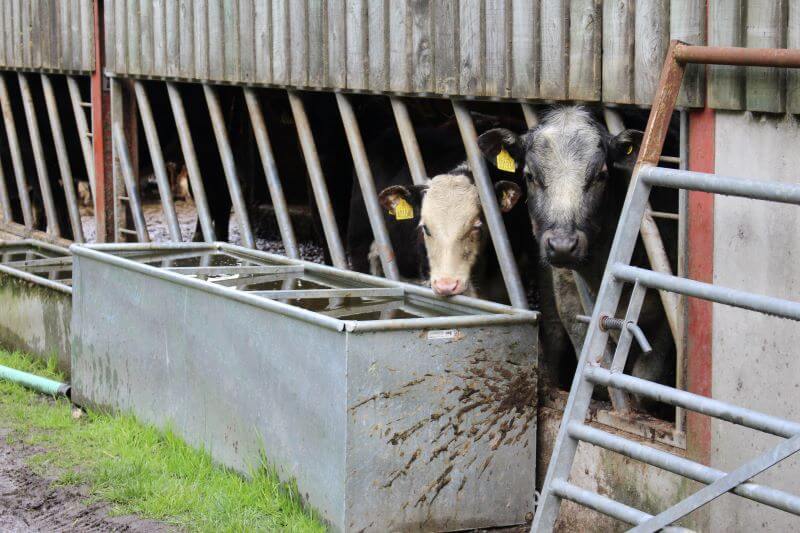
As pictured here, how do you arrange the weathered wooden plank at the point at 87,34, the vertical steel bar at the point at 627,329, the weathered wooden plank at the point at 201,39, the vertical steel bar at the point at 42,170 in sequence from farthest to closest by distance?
the vertical steel bar at the point at 42,170 < the weathered wooden plank at the point at 87,34 < the weathered wooden plank at the point at 201,39 < the vertical steel bar at the point at 627,329

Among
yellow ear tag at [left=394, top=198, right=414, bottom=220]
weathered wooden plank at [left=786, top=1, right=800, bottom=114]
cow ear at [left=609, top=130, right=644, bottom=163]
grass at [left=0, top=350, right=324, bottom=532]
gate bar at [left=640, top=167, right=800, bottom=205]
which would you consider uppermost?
weathered wooden plank at [left=786, top=1, right=800, bottom=114]

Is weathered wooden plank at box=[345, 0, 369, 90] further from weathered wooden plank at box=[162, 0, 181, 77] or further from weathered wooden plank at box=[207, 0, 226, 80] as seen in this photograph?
weathered wooden plank at box=[162, 0, 181, 77]

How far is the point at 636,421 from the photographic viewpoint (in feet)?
19.3

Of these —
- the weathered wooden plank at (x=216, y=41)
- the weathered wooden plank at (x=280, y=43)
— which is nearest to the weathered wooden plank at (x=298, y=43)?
the weathered wooden plank at (x=280, y=43)

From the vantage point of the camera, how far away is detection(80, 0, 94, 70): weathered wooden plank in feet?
36.2

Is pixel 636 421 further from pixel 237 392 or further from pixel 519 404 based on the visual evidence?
pixel 237 392

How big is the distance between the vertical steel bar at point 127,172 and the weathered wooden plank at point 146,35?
0.78 metres

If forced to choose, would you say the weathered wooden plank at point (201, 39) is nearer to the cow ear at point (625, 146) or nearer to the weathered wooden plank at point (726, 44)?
the cow ear at point (625, 146)

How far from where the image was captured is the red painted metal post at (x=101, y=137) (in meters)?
10.9

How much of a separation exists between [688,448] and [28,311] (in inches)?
227

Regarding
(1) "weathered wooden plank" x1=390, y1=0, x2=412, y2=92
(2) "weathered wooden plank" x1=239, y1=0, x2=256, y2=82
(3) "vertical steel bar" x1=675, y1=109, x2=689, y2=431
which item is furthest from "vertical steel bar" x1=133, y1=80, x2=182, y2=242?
(3) "vertical steel bar" x1=675, y1=109, x2=689, y2=431

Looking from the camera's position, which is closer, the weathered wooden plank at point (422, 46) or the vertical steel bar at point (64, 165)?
the weathered wooden plank at point (422, 46)

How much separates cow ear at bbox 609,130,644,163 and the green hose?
14.1ft

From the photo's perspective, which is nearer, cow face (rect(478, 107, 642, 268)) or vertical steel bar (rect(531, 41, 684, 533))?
vertical steel bar (rect(531, 41, 684, 533))
